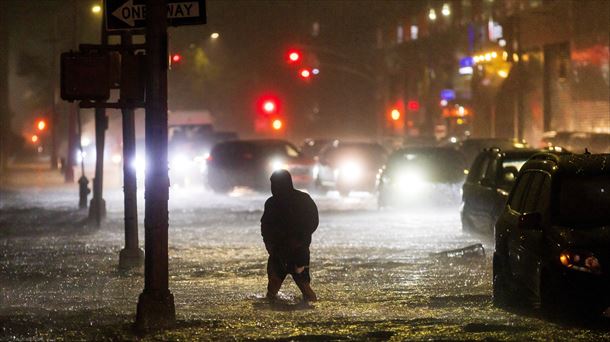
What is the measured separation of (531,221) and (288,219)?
2.90 meters

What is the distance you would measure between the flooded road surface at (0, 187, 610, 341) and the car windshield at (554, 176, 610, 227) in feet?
3.22

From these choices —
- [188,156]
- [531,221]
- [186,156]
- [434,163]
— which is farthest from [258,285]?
[188,156]

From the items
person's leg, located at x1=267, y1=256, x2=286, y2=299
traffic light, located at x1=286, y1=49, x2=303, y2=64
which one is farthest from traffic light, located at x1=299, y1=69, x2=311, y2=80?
person's leg, located at x1=267, y1=256, x2=286, y2=299

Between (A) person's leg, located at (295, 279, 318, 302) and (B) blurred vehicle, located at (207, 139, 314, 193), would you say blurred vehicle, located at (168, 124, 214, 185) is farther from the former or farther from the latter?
(A) person's leg, located at (295, 279, 318, 302)

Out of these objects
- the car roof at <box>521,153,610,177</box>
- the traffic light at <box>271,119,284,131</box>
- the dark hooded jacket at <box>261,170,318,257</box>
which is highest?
the traffic light at <box>271,119,284,131</box>

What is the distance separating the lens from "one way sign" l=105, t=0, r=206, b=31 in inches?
476

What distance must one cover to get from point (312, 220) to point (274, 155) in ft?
78.5

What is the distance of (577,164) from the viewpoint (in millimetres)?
11648

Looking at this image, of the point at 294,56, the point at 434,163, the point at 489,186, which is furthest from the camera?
the point at 294,56

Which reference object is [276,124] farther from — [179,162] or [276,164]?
[276,164]

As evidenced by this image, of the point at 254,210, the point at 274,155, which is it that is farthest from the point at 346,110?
the point at 254,210

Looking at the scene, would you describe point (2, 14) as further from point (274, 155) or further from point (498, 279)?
point (498, 279)

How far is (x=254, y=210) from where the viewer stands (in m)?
29.9

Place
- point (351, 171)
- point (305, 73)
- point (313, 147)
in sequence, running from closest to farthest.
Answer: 1. point (351, 171)
2. point (305, 73)
3. point (313, 147)
